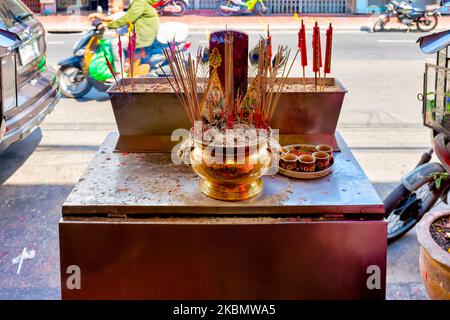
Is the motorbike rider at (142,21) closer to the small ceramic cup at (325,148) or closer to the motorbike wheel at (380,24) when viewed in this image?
the small ceramic cup at (325,148)

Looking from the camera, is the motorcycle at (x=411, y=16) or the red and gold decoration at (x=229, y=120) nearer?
the red and gold decoration at (x=229, y=120)

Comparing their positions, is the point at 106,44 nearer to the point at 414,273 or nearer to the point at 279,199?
the point at 414,273

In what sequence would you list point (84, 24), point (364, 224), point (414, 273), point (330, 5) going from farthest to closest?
point (330, 5) < point (84, 24) < point (414, 273) < point (364, 224)

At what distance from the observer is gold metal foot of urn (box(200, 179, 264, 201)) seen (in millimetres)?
1754

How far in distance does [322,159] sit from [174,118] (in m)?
0.59

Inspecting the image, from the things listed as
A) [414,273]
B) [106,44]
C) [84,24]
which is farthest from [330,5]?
[414,273]

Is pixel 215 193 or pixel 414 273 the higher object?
pixel 215 193

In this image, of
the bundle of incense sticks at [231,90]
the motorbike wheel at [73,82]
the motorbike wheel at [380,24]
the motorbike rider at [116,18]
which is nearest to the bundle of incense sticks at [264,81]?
the bundle of incense sticks at [231,90]

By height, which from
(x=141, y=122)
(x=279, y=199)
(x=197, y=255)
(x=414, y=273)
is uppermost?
(x=141, y=122)

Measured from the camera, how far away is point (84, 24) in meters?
13.5

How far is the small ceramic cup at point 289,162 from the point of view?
1951 millimetres

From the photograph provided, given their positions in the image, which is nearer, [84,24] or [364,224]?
[364,224]

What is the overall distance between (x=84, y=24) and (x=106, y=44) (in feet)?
26.5

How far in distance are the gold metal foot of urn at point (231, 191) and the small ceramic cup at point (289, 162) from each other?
0.20 meters
